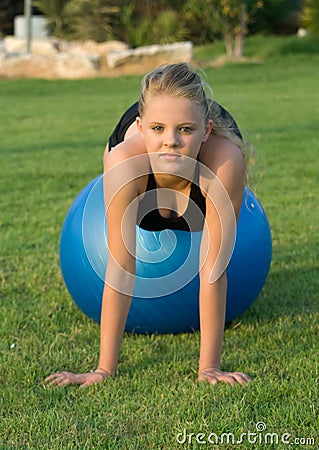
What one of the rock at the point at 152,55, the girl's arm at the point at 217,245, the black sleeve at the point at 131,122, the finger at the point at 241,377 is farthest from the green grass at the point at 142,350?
the rock at the point at 152,55

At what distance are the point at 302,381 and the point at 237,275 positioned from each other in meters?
0.80

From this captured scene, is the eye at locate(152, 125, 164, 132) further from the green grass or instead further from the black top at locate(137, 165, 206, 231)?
the green grass

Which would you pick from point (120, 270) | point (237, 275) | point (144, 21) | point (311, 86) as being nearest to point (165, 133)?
point (120, 270)

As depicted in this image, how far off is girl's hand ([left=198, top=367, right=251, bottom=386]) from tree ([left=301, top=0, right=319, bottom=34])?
2381 cm

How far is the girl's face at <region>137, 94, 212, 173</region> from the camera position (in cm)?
345

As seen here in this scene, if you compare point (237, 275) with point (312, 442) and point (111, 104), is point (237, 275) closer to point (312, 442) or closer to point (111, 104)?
point (312, 442)

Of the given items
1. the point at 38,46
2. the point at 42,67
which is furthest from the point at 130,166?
the point at 38,46

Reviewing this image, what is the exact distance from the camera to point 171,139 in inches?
135

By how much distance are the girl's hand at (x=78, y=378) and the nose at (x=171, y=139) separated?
1.11 m

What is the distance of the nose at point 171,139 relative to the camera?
135 inches

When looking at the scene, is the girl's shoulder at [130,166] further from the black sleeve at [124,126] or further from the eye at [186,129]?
the black sleeve at [124,126]

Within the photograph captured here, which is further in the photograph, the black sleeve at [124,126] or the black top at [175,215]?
the black sleeve at [124,126]

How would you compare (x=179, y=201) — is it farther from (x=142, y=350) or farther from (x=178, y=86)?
(x=142, y=350)

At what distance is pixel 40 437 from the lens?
3154 mm
